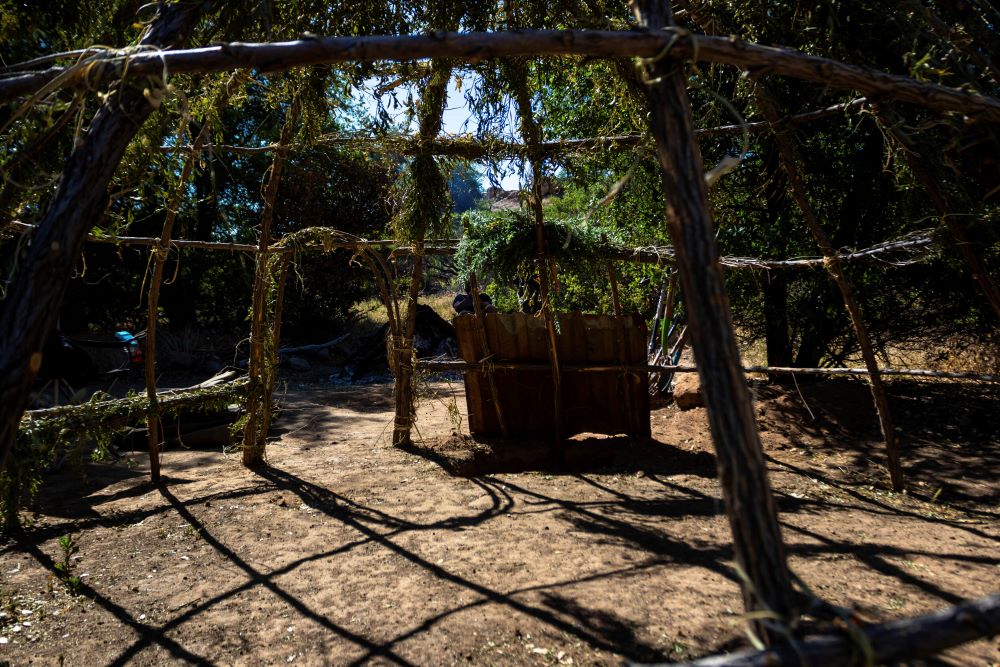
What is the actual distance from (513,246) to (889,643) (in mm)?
4190

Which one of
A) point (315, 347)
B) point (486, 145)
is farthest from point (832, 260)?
point (315, 347)

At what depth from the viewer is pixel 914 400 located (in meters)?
7.36

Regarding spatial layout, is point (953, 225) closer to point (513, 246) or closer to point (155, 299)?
point (513, 246)

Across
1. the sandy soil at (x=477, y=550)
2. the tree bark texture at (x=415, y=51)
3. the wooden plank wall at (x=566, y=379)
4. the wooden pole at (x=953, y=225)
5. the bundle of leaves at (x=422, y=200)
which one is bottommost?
the sandy soil at (x=477, y=550)

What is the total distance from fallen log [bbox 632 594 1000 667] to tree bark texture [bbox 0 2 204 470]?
198 cm

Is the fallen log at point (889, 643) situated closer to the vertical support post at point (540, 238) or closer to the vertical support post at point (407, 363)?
the vertical support post at point (540, 238)

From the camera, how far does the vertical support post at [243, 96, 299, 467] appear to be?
5.78 metres

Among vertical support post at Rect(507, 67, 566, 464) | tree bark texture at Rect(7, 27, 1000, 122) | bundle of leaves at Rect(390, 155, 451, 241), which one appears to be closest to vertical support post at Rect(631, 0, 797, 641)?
tree bark texture at Rect(7, 27, 1000, 122)

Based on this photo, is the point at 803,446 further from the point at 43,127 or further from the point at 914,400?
the point at 43,127

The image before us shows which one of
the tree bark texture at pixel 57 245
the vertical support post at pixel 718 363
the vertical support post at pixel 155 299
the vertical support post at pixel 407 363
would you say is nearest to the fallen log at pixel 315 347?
the vertical support post at pixel 407 363

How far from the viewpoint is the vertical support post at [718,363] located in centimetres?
192

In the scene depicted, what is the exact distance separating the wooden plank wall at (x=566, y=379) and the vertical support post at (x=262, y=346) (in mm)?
1732

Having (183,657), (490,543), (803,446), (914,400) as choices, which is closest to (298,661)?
(183,657)

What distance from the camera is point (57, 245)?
6.85 feet
